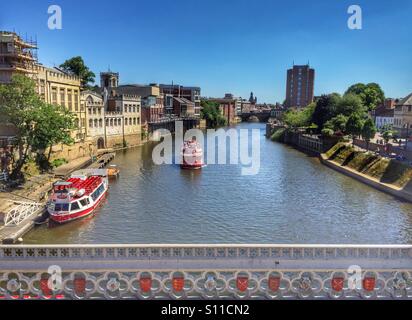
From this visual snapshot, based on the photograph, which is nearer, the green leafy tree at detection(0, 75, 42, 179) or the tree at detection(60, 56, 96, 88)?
the green leafy tree at detection(0, 75, 42, 179)

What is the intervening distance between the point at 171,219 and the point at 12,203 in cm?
1232

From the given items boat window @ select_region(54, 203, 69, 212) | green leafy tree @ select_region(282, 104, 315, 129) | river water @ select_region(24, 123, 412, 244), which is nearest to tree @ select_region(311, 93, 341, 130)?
green leafy tree @ select_region(282, 104, 315, 129)

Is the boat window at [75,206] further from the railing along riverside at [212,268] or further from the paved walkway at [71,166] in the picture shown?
the railing along riverside at [212,268]

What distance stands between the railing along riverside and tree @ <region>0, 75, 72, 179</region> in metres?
24.4

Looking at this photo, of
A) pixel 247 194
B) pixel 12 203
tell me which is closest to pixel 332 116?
pixel 247 194

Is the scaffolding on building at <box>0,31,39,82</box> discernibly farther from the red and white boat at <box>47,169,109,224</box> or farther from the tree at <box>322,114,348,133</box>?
the tree at <box>322,114,348,133</box>

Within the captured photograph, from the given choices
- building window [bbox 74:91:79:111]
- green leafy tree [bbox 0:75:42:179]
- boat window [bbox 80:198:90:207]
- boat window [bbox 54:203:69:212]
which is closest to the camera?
boat window [bbox 54:203:69:212]

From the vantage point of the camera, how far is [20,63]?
146 ft

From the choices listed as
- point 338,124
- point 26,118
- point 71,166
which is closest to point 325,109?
point 338,124

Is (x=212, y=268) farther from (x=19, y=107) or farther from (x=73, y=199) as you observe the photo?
(x=19, y=107)

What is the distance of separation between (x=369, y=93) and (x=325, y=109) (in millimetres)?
31674

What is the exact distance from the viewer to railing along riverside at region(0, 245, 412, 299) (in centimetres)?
1477

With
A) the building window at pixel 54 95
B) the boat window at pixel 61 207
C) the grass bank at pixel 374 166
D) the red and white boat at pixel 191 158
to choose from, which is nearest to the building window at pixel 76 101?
the building window at pixel 54 95
